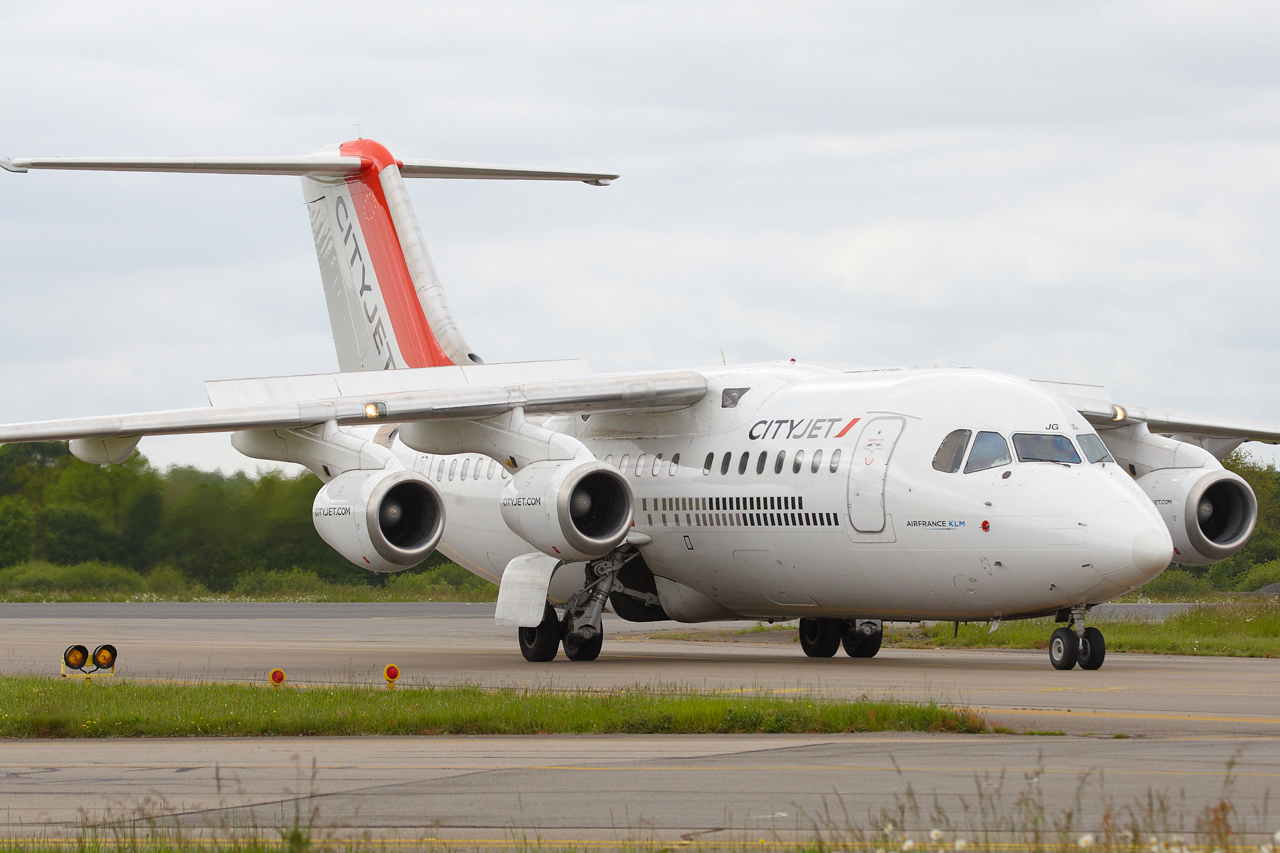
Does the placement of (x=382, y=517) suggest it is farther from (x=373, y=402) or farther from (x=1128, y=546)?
(x=1128, y=546)

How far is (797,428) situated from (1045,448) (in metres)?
3.30

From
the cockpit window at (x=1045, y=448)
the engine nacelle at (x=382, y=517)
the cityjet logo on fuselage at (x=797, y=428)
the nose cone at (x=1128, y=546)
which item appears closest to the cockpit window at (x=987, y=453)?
the cockpit window at (x=1045, y=448)

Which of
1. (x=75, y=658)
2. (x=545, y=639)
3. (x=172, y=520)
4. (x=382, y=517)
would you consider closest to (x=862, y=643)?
(x=545, y=639)

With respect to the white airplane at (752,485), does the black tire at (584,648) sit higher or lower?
lower

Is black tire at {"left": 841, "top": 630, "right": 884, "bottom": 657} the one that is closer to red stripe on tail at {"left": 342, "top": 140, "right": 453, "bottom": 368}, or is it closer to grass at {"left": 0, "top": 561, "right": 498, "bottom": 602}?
red stripe on tail at {"left": 342, "top": 140, "right": 453, "bottom": 368}

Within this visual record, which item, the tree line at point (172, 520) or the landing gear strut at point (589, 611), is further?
the tree line at point (172, 520)

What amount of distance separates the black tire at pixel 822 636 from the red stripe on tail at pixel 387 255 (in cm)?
803

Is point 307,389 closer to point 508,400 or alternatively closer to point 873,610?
point 508,400

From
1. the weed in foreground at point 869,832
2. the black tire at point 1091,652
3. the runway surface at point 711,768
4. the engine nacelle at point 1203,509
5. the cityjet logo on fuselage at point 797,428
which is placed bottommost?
the weed in foreground at point 869,832

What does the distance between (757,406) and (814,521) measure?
235cm

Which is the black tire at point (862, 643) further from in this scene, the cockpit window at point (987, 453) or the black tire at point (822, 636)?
the cockpit window at point (987, 453)

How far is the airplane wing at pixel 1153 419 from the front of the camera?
22.0 meters

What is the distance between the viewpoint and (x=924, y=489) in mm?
18328

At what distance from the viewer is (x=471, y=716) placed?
12.8 m
